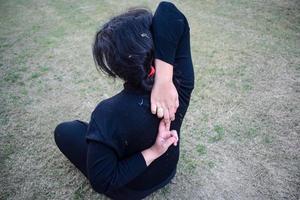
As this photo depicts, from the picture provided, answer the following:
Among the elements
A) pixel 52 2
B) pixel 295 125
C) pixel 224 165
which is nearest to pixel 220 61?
pixel 295 125

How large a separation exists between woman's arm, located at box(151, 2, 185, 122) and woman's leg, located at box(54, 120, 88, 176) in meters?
0.78

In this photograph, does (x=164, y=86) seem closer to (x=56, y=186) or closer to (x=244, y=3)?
(x=56, y=186)

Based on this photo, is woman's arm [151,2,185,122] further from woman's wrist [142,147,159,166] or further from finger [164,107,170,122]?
woman's wrist [142,147,159,166]

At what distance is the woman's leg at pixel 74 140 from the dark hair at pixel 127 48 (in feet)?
2.53

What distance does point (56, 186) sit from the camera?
2184mm

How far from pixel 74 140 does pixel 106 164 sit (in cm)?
72

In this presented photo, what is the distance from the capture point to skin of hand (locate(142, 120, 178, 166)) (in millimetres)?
1363

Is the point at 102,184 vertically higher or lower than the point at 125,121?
lower

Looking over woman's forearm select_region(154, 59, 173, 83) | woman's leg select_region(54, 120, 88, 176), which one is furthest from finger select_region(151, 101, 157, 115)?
woman's leg select_region(54, 120, 88, 176)

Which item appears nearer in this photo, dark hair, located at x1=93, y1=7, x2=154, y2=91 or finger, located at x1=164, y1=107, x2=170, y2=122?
dark hair, located at x1=93, y1=7, x2=154, y2=91

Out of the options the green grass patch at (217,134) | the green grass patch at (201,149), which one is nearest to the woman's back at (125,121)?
the green grass patch at (201,149)

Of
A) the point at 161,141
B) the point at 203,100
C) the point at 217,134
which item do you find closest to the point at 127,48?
the point at 161,141

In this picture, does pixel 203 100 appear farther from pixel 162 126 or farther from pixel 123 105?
pixel 123 105

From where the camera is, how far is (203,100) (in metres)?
2.82
